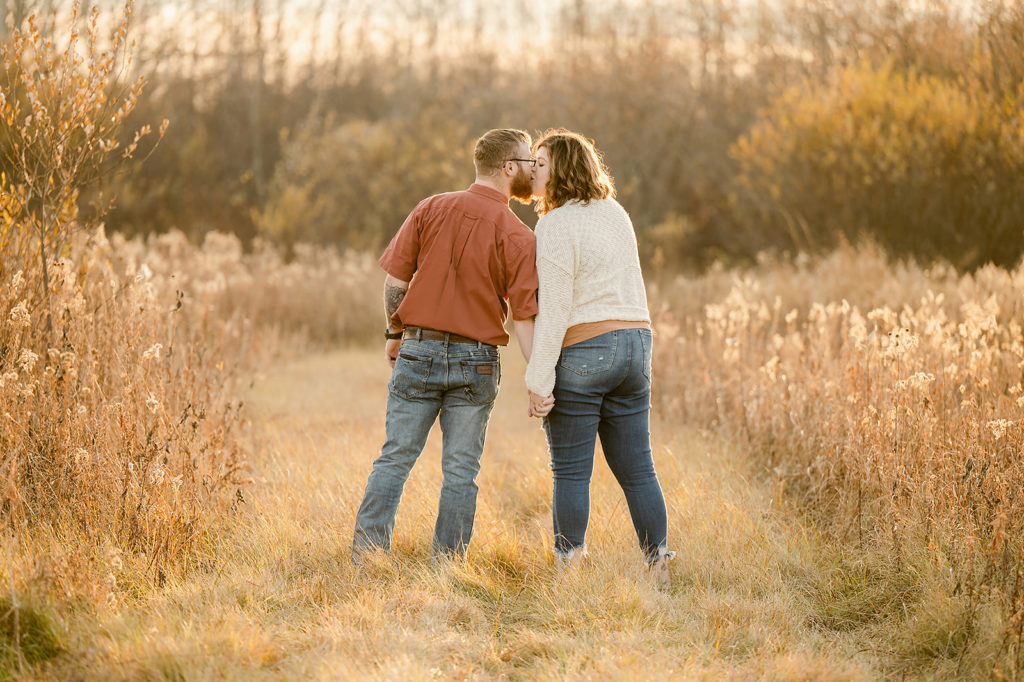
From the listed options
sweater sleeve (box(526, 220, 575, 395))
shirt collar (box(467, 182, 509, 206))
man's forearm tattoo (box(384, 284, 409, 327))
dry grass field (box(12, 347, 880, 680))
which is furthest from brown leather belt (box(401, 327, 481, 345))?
dry grass field (box(12, 347, 880, 680))

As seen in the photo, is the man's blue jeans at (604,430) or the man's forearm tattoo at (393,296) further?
the man's forearm tattoo at (393,296)

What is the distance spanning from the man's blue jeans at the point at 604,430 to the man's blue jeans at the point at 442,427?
0.33 metres

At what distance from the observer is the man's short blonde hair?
139 inches

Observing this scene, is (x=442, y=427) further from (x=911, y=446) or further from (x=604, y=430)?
(x=911, y=446)

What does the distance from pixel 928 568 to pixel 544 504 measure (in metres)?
2.00

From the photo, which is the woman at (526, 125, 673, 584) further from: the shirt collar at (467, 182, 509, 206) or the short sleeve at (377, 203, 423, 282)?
the short sleeve at (377, 203, 423, 282)

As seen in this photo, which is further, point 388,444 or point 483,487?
point 483,487

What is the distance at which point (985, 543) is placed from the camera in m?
3.47

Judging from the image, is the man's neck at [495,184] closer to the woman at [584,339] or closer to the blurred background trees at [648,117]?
the woman at [584,339]

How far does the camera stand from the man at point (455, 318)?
11.5 ft

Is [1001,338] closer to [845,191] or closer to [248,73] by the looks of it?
[845,191]

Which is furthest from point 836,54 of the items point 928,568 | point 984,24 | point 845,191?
point 928,568

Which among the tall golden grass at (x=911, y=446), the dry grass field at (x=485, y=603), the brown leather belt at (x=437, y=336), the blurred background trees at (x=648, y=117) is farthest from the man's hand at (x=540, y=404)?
the blurred background trees at (x=648, y=117)

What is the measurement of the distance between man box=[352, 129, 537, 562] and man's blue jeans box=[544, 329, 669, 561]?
0.92 feet
